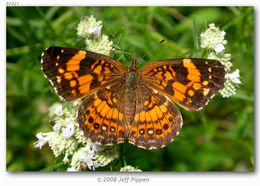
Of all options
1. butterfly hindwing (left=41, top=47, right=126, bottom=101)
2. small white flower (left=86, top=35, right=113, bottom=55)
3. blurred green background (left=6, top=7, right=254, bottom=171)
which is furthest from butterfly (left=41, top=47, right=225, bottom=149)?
blurred green background (left=6, top=7, right=254, bottom=171)

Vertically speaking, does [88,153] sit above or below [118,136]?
below

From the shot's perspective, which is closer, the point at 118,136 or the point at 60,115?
the point at 118,136

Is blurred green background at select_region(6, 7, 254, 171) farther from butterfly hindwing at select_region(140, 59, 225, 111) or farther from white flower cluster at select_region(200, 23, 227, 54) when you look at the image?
butterfly hindwing at select_region(140, 59, 225, 111)

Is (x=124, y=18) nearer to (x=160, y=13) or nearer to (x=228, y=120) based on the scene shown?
(x=160, y=13)

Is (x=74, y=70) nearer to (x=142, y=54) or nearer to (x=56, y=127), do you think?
(x=56, y=127)
